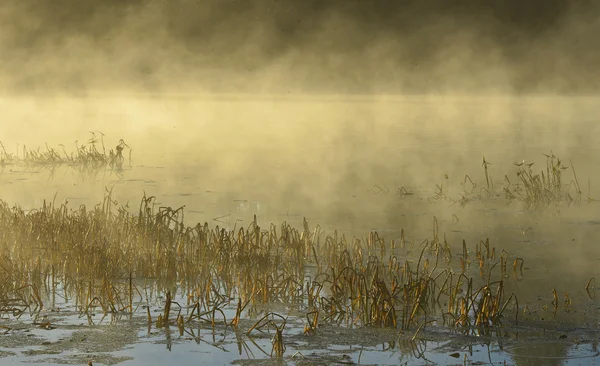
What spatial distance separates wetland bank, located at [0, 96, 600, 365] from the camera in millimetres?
6848

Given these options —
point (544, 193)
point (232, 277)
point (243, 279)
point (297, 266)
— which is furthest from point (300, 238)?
point (544, 193)

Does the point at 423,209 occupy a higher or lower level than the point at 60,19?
lower

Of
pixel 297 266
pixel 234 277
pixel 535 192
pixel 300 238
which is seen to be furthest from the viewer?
pixel 535 192

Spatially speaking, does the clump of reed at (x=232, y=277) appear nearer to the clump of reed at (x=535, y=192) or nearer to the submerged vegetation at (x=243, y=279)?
the submerged vegetation at (x=243, y=279)

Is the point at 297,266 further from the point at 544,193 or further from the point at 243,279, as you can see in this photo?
the point at 544,193

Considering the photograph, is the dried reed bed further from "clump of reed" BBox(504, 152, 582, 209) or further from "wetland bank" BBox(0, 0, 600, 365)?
"clump of reed" BBox(504, 152, 582, 209)

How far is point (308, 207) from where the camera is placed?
1416 centimetres

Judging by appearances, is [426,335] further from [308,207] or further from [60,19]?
[60,19]

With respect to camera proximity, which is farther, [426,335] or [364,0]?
[364,0]

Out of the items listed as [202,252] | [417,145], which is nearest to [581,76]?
[417,145]

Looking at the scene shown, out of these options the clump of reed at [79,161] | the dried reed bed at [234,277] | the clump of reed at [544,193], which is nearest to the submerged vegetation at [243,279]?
the dried reed bed at [234,277]

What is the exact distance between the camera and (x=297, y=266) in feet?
30.7

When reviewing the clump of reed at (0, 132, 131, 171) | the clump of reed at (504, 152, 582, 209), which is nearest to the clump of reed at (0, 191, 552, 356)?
the clump of reed at (504, 152, 582, 209)

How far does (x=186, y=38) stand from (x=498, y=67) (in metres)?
19.6
